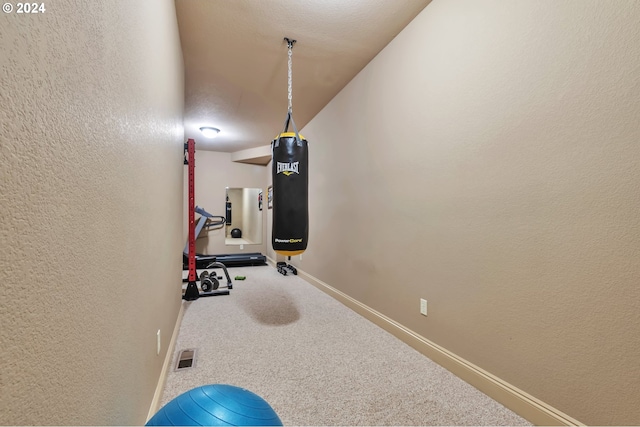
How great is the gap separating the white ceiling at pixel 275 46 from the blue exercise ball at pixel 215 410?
2.51 m

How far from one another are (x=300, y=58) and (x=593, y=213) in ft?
8.74

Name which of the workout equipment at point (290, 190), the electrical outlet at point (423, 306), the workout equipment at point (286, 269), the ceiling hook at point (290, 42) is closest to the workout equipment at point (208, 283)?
the workout equipment at point (286, 269)

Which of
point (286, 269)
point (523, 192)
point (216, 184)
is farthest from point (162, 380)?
point (216, 184)

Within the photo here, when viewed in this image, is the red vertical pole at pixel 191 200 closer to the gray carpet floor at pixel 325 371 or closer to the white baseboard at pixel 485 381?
the gray carpet floor at pixel 325 371

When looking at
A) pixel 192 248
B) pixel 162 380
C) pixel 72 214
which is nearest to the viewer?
pixel 72 214

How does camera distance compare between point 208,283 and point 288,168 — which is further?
point 208,283

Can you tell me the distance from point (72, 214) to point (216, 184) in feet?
20.6

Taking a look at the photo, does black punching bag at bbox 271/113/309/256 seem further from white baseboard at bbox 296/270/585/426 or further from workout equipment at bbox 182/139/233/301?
workout equipment at bbox 182/139/233/301

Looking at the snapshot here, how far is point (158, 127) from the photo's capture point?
150 cm

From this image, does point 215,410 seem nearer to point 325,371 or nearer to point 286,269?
point 325,371

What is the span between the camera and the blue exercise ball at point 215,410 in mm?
637

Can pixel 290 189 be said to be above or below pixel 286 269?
above

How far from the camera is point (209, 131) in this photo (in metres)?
4.84

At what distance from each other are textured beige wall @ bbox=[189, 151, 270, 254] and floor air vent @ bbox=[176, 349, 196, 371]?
4.66 m
